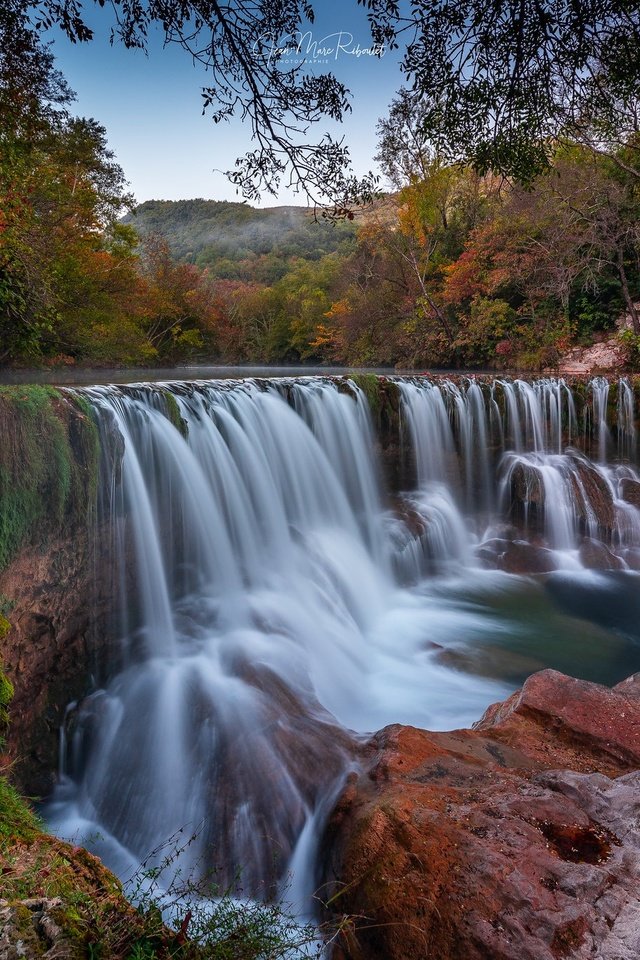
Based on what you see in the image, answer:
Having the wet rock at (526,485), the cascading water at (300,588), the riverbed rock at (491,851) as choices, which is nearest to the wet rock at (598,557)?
the cascading water at (300,588)

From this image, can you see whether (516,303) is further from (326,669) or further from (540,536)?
(326,669)

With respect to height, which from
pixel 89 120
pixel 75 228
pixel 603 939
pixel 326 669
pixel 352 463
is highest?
pixel 89 120

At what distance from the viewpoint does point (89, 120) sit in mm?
Answer: 15617

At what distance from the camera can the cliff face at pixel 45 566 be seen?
183 inches

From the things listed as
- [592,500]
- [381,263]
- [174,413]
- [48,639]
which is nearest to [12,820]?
[48,639]

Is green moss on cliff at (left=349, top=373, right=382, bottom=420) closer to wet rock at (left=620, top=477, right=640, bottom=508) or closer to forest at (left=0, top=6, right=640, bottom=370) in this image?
forest at (left=0, top=6, right=640, bottom=370)

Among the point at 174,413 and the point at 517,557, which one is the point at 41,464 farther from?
the point at 517,557

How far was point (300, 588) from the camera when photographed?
7.92 metres

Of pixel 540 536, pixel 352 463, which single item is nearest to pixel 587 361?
pixel 540 536

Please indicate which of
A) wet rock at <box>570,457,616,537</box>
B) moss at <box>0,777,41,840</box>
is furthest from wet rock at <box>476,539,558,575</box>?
moss at <box>0,777,41,840</box>

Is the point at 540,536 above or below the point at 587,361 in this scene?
below

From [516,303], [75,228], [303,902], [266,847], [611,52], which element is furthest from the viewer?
[516,303]

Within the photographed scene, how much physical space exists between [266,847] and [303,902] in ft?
1.52

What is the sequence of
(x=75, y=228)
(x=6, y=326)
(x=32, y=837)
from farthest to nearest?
(x=75, y=228), (x=6, y=326), (x=32, y=837)
